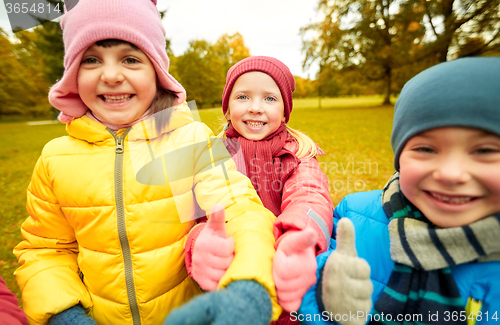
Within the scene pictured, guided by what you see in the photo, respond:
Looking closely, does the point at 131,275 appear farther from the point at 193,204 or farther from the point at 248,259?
the point at 248,259

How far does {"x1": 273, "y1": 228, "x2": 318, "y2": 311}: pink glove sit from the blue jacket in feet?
0.40

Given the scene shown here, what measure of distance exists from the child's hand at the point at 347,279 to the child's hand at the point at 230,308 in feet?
0.83

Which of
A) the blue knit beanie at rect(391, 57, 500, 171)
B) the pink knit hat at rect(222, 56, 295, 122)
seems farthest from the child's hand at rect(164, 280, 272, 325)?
the pink knit hat at rect(222, 56, 295, 122)

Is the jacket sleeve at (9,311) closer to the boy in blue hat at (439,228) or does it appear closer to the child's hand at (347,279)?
the boy in blue hat at (439,228)

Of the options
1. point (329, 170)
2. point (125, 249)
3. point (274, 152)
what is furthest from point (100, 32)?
point (329, 170)

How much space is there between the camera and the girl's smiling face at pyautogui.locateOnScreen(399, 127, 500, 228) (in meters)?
0.95

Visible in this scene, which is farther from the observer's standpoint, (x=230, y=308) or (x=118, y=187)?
(x=118, y=187)

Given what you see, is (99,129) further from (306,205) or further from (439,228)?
(439,228)

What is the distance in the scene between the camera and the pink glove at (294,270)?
937 millimetres

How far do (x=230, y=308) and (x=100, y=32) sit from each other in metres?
1.32

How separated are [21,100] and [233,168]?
26.8 m

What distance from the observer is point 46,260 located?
1.43 m

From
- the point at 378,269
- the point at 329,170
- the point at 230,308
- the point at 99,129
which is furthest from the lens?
the point at 329,170

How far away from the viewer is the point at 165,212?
4.52 feet
